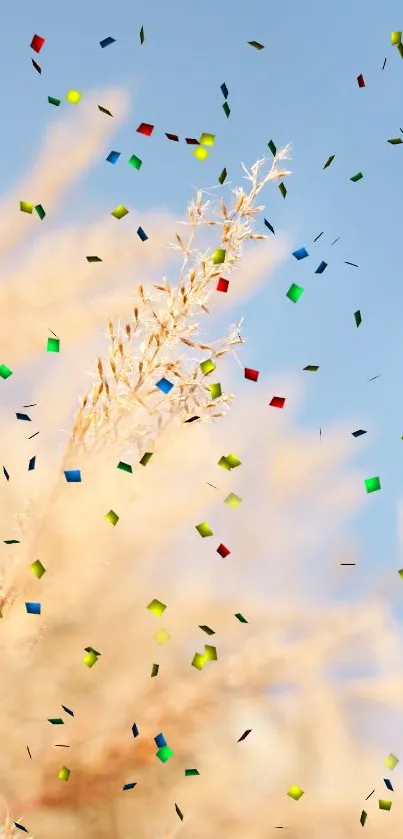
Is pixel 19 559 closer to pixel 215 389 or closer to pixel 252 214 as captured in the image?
pixel 215 389

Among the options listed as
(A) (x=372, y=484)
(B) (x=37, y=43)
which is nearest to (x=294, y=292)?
(A) (x=372, y=484)

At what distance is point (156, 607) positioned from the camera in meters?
8.30

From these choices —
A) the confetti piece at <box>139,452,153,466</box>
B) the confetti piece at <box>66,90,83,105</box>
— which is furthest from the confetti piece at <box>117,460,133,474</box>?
the confetti piece at <box>66,90,83,105</box>

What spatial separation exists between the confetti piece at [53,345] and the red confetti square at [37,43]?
2.98 meters

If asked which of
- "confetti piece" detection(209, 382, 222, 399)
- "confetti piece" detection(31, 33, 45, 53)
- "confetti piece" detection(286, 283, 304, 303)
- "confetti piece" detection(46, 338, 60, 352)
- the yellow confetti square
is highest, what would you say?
"confetti piece" detection(31, 33, 45, 53)

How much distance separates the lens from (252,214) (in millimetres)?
8562

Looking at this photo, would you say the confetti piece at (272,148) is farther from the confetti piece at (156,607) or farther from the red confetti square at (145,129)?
the confetti piece at (156,607)

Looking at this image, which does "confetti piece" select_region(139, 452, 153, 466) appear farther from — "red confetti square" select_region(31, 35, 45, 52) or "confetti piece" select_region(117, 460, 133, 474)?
"red confetti square" select_region(31, 35, 45, 52)

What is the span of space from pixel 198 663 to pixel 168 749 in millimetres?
963

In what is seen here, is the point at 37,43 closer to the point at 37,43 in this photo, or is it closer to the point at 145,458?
the point at 37,43

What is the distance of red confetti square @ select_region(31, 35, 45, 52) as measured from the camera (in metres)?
8.56

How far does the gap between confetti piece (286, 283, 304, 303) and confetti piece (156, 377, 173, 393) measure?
152 centimetres

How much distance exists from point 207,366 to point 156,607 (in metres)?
2.51

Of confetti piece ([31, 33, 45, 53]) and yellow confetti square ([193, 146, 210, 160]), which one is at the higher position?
confetti piece ([31, 33, 45, 53])
